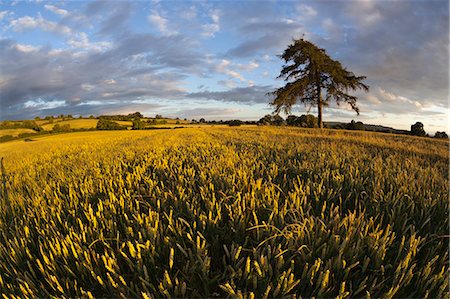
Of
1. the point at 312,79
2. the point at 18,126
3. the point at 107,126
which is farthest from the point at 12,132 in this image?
the point at 312,79


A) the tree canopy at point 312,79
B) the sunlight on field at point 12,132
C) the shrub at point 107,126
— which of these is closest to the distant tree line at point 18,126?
the sunlight on field at point 12,132

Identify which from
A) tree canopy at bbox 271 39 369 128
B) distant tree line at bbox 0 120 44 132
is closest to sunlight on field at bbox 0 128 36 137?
distant tree line at bbox 0 120 44 132

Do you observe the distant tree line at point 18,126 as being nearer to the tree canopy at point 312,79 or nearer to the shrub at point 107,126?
the shrub at point 107,126

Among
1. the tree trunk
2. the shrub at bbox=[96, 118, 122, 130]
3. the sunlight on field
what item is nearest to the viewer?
the sunlight on field

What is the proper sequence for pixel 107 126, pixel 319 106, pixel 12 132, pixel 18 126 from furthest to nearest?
pixel 107 126 → pixel 18 126 → pixel 319 106 → pixel 12 132

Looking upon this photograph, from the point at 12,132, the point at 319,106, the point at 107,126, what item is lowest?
Result: the point at 12,132

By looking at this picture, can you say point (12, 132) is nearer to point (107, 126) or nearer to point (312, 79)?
point (107, 126)

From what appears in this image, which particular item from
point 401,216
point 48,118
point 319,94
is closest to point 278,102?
point 319,94

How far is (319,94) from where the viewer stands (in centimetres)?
3569

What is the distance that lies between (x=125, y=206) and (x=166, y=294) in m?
1.36

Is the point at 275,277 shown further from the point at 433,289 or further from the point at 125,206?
the point at 125,206

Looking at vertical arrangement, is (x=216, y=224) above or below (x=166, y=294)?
above

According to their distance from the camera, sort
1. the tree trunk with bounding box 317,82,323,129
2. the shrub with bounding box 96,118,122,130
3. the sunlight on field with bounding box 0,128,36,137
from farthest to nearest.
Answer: the shrub with bounding box 96,118,122,130 < the tree trunk with bounding box 317,82,323,129 < the sunlight on field with bounding box 0,128,36,137

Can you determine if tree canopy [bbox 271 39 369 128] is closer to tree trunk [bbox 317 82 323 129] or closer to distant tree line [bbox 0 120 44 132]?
tree trunk [bbox 317 82 323 129]
